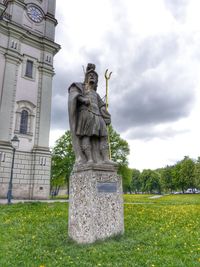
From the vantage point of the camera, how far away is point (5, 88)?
884 inches

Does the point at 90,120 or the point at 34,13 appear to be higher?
the point at 34,13

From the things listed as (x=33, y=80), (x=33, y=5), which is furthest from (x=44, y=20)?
(x=33, y=80)

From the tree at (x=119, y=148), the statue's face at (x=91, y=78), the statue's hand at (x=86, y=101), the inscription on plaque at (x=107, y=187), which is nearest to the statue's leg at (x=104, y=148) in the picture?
the inscription on plaque at (x=107, y=187)

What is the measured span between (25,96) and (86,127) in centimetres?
1871

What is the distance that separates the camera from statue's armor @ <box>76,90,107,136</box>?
673cm

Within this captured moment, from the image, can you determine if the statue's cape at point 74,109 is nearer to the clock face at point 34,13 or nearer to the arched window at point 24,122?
the arched window at point 24,122

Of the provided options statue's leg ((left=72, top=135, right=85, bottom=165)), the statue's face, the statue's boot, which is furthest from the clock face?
the statue's boot

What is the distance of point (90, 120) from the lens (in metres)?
6.79

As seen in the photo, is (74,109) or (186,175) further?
(186,175)

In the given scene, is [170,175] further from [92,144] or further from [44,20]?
[92,144]

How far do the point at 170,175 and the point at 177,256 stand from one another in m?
74.4

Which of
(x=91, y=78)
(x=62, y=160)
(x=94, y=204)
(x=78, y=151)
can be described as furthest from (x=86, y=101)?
(x=62, y=160)

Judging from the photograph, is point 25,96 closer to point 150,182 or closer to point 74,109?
point 74,109

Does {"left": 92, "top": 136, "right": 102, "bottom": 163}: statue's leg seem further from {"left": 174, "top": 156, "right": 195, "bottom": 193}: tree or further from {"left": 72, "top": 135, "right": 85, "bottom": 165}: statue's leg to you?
{"left": 174, "top": 156, "right": 195, "bottom": 193}: tree
